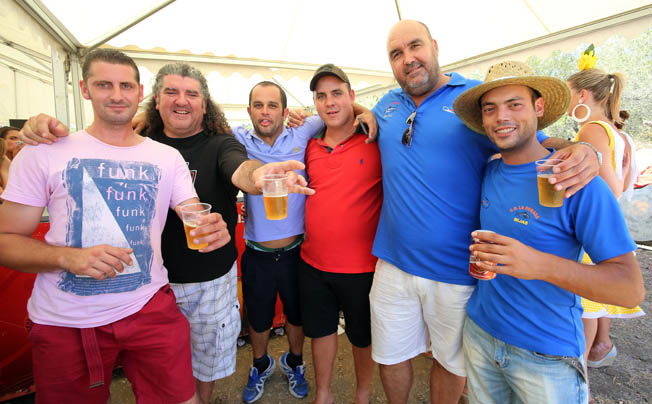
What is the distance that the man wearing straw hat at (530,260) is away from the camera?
1.22m

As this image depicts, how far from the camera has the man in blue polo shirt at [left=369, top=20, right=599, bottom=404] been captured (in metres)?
1.84

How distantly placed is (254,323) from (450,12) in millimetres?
5145

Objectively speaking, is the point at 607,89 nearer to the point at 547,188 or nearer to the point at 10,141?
the point at 547,188

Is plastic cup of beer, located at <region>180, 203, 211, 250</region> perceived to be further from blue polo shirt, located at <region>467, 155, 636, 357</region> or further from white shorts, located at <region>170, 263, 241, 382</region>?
blue polo shirt, located at <region>467, 155, 636, 357</region>

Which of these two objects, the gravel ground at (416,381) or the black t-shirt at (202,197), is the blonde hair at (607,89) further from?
the black t-shirt at (202,197)

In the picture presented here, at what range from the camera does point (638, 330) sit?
139 inches

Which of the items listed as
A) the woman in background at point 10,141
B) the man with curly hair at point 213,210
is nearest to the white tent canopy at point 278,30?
the woman in background at point 10,141

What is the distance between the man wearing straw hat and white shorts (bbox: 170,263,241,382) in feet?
5.25

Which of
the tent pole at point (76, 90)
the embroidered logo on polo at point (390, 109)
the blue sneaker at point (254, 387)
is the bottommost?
the blue sneaker at point (254, 387)

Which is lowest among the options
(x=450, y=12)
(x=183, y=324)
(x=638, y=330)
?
(x=638, y=330)

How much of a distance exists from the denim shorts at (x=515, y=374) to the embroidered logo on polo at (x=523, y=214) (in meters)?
0.62

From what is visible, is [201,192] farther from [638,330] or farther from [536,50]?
[638,330]

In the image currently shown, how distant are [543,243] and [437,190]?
0.62 metres

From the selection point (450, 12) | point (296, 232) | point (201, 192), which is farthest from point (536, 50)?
point (201, 192)
